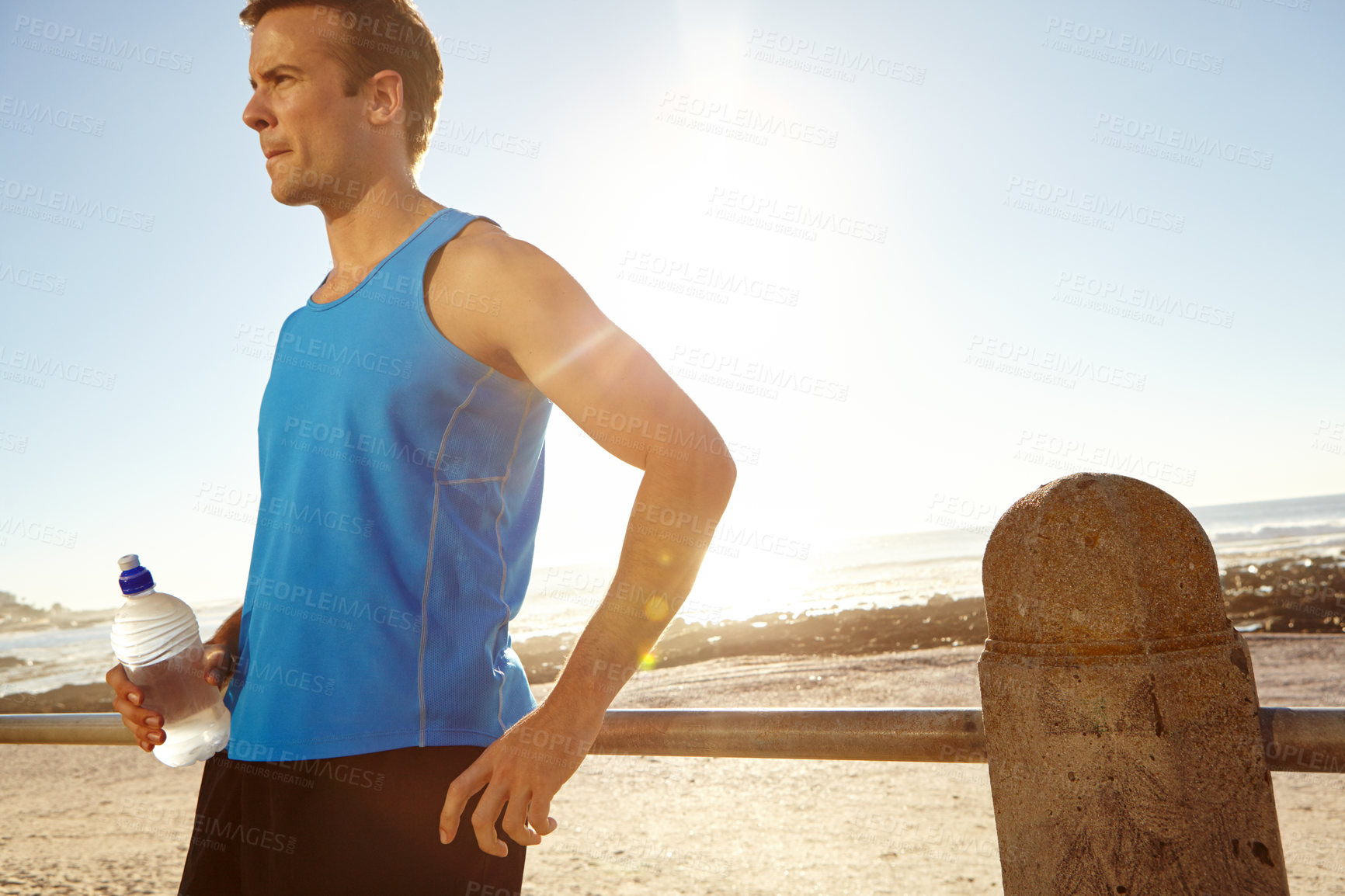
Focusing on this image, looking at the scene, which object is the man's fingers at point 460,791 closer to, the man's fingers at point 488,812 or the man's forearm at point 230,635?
the man's fingers at point 488,812

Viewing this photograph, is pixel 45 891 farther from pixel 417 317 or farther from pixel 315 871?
pixel 417 317

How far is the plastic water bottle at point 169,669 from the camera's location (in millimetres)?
1651

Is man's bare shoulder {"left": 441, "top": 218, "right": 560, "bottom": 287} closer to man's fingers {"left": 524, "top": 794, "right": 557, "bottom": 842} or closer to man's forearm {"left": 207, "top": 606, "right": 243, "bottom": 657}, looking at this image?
man's fingers {"left": 524, "top": 794, "right": 557, "bottom": 842}

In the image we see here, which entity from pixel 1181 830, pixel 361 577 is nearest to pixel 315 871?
pixel 361 577

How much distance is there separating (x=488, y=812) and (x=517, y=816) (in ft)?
0.12

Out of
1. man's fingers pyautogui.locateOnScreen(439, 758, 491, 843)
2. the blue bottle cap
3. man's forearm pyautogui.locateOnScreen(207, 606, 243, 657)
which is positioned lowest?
man's fingers pyautogui.locateOnScreen(439, 758, 491, 843)

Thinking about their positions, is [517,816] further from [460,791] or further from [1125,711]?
[1125,711]

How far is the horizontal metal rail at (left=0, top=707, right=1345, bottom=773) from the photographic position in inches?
57.4

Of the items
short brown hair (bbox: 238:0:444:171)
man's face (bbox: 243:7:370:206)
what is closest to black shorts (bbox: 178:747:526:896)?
man's face (bbox: 243:7:370:206)

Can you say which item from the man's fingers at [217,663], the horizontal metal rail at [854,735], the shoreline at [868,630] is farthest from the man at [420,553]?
the shoreline at [868,630]

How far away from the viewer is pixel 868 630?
18125 mm

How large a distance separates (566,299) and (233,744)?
3.14ft

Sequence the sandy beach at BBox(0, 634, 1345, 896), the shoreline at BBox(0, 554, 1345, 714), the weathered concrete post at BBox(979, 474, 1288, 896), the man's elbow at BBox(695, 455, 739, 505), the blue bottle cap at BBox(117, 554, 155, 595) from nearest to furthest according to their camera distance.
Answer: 1. the man's elbow at BBox(695, 455, 739, 505)
2. the weathered concrete post at BBox(979, 474, 1288, 896)
3. the blue bottle cap at BBox(117, 554, 155, 595)
4. the sandy beach at BBox(0, 634, 1345, 896)
5. the shoreline at BBox(0, 554, 1345, 714)

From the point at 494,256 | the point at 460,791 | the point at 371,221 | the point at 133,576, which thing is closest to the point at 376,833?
the point at 460,791
